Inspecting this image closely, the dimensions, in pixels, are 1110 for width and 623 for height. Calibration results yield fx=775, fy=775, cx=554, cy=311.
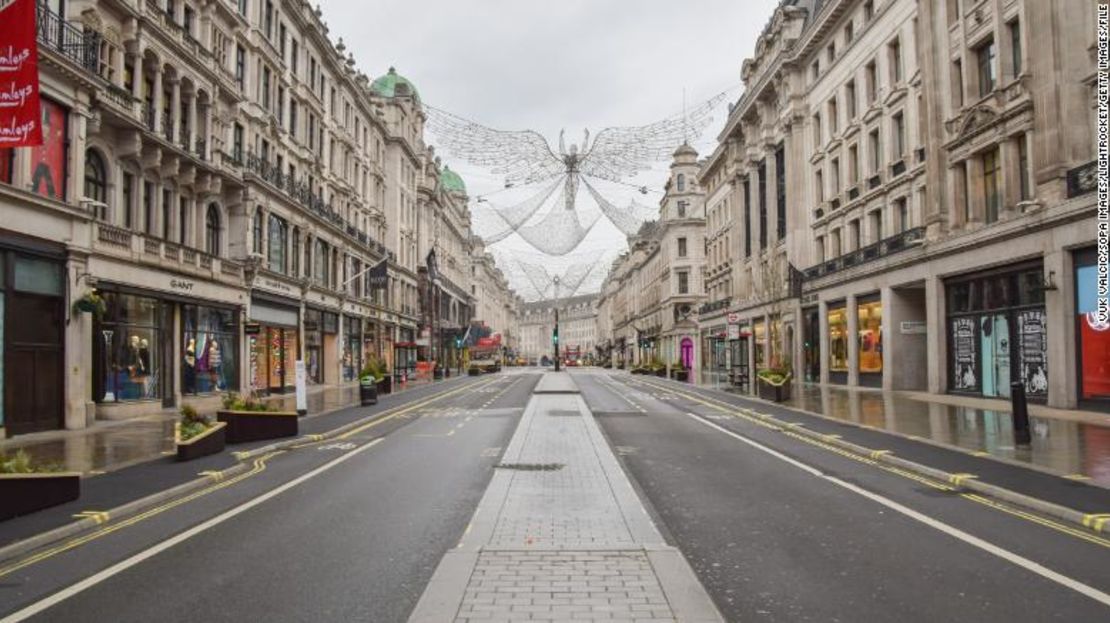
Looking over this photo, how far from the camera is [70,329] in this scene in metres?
20.7

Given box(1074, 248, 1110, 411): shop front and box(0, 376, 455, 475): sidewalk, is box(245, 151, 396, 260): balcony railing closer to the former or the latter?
box(0, 376, 455, 475): sidewalk

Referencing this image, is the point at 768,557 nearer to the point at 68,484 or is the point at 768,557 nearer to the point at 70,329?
the point at 68,484

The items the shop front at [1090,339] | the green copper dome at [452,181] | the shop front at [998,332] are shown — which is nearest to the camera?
the shop front at [1090,339]

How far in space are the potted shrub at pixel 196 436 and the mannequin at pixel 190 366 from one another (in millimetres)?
14995

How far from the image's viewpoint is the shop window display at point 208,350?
29.0 metres

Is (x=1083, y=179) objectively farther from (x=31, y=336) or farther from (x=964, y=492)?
(x=31, y=336)

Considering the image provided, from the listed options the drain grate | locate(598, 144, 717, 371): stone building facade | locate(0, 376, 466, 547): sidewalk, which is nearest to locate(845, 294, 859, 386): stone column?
the drain grate

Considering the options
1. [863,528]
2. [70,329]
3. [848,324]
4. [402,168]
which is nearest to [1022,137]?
[848,324]

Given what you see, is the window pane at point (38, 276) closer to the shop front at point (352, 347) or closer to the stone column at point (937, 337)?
the shop front at point (352, 347)

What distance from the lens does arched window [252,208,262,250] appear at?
35906mm

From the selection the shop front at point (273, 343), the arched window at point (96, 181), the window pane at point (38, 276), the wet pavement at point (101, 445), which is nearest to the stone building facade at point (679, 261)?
the shop front at point (273, 343)

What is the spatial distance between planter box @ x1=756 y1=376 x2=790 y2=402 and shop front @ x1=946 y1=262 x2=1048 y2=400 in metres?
6.12

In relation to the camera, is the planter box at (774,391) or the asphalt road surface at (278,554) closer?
the asphalt road surface at (278,554)
